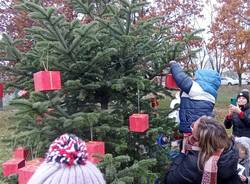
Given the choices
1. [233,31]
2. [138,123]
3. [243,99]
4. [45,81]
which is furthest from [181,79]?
[233,31]

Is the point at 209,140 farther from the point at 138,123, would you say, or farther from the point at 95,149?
the point at 95,149

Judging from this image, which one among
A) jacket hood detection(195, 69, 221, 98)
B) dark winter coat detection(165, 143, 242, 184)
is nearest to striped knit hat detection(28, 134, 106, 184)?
dark winter coat detection(165, 143, 242, 184)

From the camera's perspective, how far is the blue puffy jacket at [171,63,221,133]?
357 centimetres

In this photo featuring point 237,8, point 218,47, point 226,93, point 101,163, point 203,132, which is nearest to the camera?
point 203,132

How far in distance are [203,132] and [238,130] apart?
2950mm

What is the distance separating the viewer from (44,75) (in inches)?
113

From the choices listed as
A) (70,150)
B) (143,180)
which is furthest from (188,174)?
(70,150)

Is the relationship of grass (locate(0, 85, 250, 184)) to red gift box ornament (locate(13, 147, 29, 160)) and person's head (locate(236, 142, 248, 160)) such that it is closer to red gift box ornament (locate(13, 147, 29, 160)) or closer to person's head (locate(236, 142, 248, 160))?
red gift box ornament (locate(13, 147, 29, 160))

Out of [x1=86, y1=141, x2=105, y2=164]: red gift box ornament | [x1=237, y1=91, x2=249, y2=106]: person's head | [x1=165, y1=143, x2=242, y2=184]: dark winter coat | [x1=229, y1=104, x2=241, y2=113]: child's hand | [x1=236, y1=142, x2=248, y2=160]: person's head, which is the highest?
[x1=237, y1=91, x2=249, y2=106]: person's head

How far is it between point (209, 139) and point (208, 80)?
0.97 meters

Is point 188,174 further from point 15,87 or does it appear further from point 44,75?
point 15,87

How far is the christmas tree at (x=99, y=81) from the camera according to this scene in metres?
3.16

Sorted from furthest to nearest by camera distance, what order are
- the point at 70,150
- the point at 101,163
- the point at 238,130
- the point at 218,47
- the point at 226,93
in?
the point at 226,93
the point at 218,47
the point at 238,130
the point at 101,163
the point at 70,150

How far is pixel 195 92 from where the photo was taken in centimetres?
356
